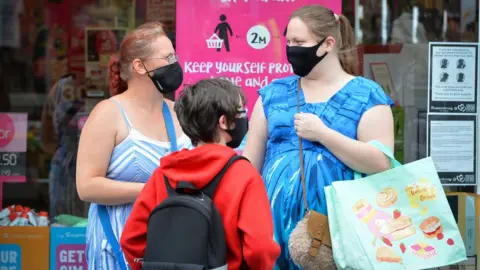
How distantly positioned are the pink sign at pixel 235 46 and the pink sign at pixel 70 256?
4.55 ft

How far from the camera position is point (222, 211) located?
2861mm

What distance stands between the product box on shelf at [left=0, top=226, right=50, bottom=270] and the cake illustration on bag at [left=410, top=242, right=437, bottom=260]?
2.86m

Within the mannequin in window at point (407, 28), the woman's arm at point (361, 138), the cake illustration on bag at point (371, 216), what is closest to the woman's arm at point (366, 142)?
the woman's arm at point (361, 138)

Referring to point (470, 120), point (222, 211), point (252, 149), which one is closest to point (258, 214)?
point (222, 211)

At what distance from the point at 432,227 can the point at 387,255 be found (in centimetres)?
23

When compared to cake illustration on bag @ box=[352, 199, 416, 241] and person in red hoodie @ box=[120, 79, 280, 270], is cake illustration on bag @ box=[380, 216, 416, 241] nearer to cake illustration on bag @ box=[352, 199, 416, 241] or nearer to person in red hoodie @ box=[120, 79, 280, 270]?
cake illustration on bag @ box=[352, 199, 416, 241]

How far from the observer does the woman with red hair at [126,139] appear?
365cm

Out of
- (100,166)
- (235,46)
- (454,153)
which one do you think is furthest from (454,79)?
(100,166)

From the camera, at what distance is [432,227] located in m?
3.59

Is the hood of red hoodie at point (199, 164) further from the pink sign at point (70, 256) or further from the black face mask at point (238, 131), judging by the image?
the pink sign at point (70, 256)

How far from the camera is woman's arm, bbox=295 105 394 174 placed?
11.5 feet

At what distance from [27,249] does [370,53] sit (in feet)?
8.50

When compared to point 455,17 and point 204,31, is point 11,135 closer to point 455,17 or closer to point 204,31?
point 204,31

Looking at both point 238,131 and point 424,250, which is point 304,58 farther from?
point 424,250
